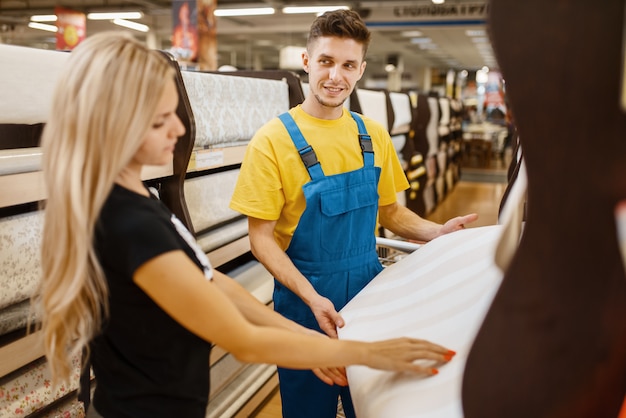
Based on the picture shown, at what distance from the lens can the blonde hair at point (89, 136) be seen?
3.06 ft

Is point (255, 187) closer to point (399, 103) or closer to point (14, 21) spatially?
point (399, 103)

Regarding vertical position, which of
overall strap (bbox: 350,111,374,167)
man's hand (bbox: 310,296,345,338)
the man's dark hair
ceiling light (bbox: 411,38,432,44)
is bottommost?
man's hand (bbox: 310,296,345,338)

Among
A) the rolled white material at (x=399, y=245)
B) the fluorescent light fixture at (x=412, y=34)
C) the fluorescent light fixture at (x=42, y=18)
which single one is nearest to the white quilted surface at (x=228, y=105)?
the rolled white material at (x=399, y=245)

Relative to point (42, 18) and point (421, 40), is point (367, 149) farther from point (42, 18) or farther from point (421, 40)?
point (421, 40)

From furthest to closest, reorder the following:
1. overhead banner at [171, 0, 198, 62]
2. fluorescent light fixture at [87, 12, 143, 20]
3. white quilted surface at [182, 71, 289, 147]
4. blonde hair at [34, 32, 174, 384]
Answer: fluorescent light fixture at [87, 12, 143, 20], overhead banner at [171, 0, 198, 62], white quilted surface at [182, 71, 289, 147], blonde hair at [34, 32, 174, 384]

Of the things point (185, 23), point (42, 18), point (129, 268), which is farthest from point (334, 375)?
point (42, 18)

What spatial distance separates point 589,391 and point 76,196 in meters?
0.80

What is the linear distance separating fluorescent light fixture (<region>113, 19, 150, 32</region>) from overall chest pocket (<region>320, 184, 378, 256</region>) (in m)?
19.2

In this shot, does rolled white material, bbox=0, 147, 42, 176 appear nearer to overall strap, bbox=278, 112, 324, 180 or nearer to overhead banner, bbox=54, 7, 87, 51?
overall strap, bbox=278, 112, 324, 180

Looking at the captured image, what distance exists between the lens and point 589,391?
0.75 m

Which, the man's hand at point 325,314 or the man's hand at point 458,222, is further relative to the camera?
the man's hand at point 458,222

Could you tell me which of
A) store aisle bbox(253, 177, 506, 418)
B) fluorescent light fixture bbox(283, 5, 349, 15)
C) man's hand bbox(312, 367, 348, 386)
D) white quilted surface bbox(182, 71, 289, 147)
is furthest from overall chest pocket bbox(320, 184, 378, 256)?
fluorescent light fixture bbox(283, 5, 349, 15)

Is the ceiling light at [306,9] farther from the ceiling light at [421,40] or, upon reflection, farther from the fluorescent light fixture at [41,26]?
the fluorescent light fixture at [41,26]

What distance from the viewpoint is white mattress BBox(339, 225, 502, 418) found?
990mm
